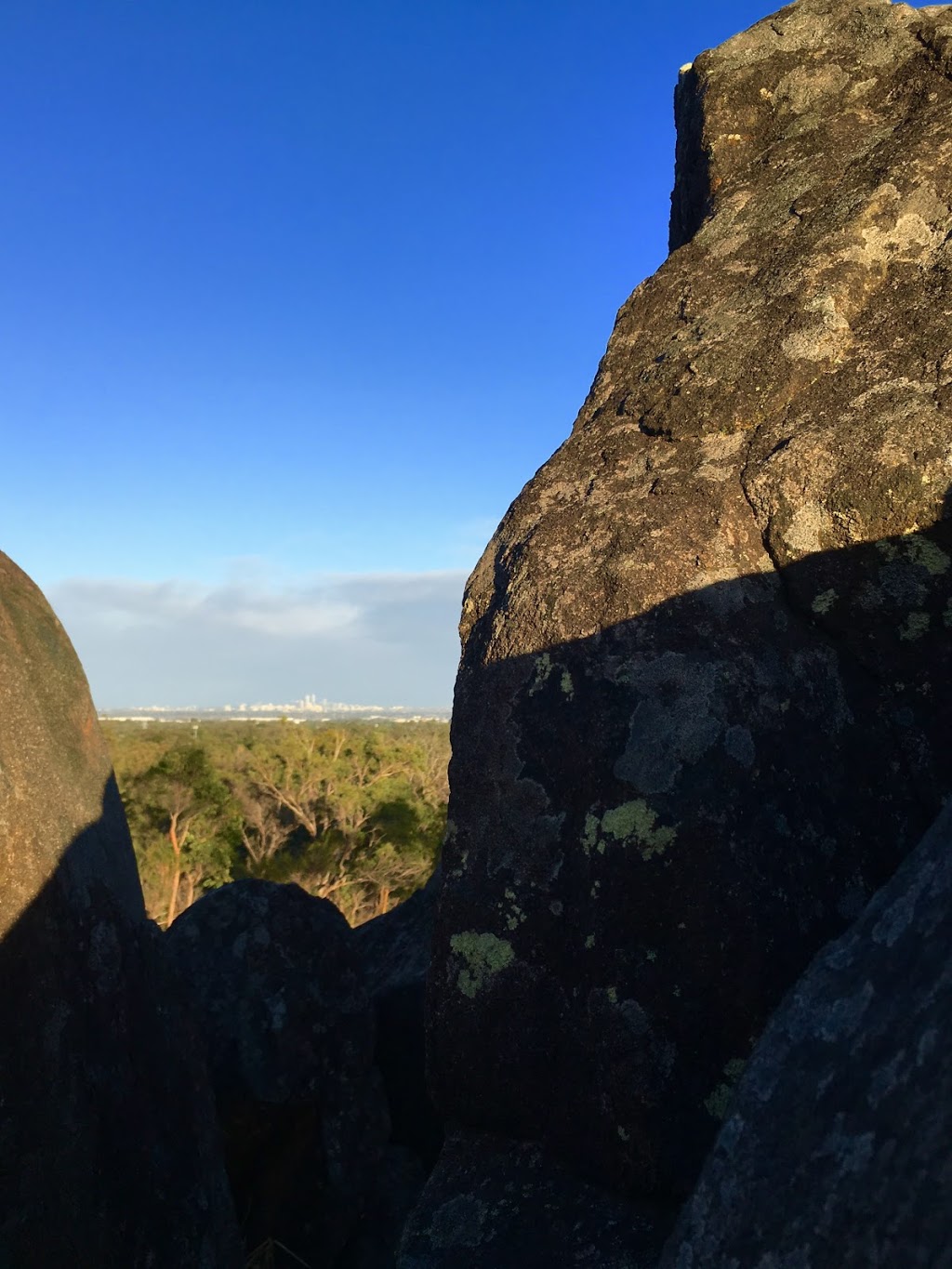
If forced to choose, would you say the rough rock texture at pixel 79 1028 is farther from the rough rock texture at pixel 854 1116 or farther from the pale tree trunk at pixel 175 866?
the pale tree trunk at pixel 175 866

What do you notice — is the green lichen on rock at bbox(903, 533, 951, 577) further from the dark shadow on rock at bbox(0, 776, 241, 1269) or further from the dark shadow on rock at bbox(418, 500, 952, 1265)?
the dark shadow on rock at bbox(0, 776, 241, 1269)

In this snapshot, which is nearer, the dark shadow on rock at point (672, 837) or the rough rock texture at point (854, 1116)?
the rough rock texture at point (854, 1116)

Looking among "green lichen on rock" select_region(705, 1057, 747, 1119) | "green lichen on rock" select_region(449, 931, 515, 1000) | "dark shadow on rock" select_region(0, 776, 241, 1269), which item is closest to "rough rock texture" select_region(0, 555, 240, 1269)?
"dark shadow on rock" select_region(0, 776, 241, 1269)

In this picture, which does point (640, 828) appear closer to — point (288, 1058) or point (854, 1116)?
point (854, 1116)

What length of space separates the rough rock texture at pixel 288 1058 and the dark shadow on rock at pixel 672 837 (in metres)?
2.74

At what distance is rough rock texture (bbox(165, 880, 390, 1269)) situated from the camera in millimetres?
5105

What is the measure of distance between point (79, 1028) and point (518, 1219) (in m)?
1.67

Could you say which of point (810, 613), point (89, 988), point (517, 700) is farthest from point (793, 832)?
point (89, 988)

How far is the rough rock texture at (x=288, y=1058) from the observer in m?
5.11

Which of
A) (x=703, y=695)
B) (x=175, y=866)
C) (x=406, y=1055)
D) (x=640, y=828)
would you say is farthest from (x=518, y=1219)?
(x=175, y=866)

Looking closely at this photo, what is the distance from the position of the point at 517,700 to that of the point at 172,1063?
2.01m

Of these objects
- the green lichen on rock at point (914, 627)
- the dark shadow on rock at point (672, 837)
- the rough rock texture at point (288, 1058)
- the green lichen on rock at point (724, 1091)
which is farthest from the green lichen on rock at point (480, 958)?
the rough rock texture at point (288, 1058)

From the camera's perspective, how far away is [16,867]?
3.22 meters

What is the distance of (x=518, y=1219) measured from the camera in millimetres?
2354
